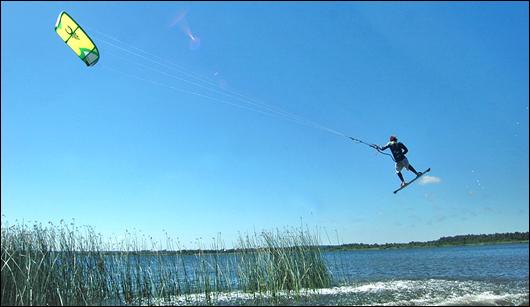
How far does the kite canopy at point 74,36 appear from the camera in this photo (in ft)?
42.4

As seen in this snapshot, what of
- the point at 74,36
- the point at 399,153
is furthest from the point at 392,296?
the point at 74,36

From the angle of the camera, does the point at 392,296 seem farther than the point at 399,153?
No

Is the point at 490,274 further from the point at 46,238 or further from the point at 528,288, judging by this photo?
the point at 46,238

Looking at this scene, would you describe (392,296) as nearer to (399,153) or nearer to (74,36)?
(399,153)

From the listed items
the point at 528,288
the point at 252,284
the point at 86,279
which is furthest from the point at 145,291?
the point at 528,288

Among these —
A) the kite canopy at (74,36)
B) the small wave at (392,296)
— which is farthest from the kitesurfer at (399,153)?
the kite canopy at (74,36)

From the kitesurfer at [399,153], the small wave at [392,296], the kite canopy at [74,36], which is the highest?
the kite canopy at [74,36]

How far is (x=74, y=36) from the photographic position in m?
13.0

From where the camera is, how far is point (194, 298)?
47.5 feet

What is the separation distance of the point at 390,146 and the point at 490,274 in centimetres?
825

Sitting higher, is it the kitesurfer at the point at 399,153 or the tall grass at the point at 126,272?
the kitesurfer at the point at 399,153

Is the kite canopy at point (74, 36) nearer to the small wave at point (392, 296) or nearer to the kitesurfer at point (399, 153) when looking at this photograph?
the small wave at point (392, 296)

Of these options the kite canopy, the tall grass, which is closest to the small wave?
the tall grass

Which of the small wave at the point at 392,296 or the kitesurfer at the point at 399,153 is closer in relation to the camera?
the small wave at the point at 392,296
